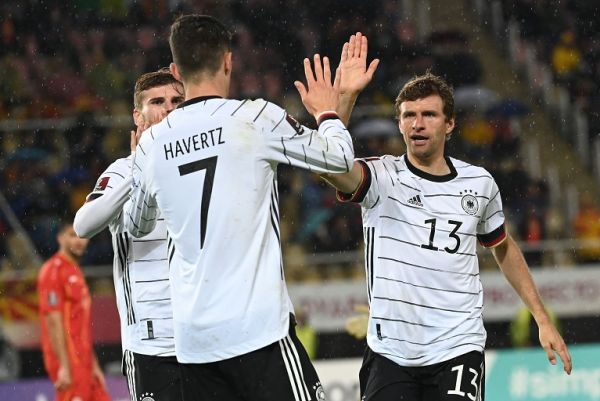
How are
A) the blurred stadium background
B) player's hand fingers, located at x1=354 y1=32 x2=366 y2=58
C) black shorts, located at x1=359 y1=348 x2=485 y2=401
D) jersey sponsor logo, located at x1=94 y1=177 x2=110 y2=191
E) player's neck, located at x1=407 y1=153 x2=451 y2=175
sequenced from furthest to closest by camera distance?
the blurred stadium background → player's neck, located at x1=407 y1=153 x2=451 y2=175 → black shorts, located at x1=359 y1=348 x2=485 y2=401 → jersey sponsor logo, located at x1=94 y1=177 x2=110 y2=191 → player's hand fingers, located at x1=354 y1=32 x2=366 y2=58

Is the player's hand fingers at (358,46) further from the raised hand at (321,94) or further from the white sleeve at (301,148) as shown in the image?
the white sleeve at (301,148)

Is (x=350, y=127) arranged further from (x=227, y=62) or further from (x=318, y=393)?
(x=318, y=393)

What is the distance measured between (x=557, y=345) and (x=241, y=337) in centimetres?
203

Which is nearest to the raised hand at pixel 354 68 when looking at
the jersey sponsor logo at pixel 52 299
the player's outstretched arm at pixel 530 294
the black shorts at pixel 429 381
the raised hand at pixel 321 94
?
the raised hand at pixel 321 94

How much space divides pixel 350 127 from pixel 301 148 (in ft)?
35.0

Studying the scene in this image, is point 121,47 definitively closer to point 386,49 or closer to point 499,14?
point 386,49

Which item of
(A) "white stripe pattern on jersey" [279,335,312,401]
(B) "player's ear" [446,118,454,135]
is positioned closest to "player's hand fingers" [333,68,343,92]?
(A) "white stripe pattern on jersey" [279,335,312,401]

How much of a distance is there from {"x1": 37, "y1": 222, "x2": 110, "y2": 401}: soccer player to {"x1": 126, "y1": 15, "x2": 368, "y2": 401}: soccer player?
4.86 meters

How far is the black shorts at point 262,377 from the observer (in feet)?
13.2

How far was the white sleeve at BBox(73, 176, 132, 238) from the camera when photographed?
4.66m

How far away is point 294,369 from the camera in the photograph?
4.05 metres

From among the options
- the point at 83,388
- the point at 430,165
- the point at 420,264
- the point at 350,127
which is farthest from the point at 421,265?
the point at 350,127

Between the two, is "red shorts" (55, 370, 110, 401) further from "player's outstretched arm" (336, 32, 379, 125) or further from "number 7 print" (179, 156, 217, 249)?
"number 7 print" (179, 156, 217, 249)

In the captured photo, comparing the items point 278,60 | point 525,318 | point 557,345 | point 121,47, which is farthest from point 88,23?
point 557,345
